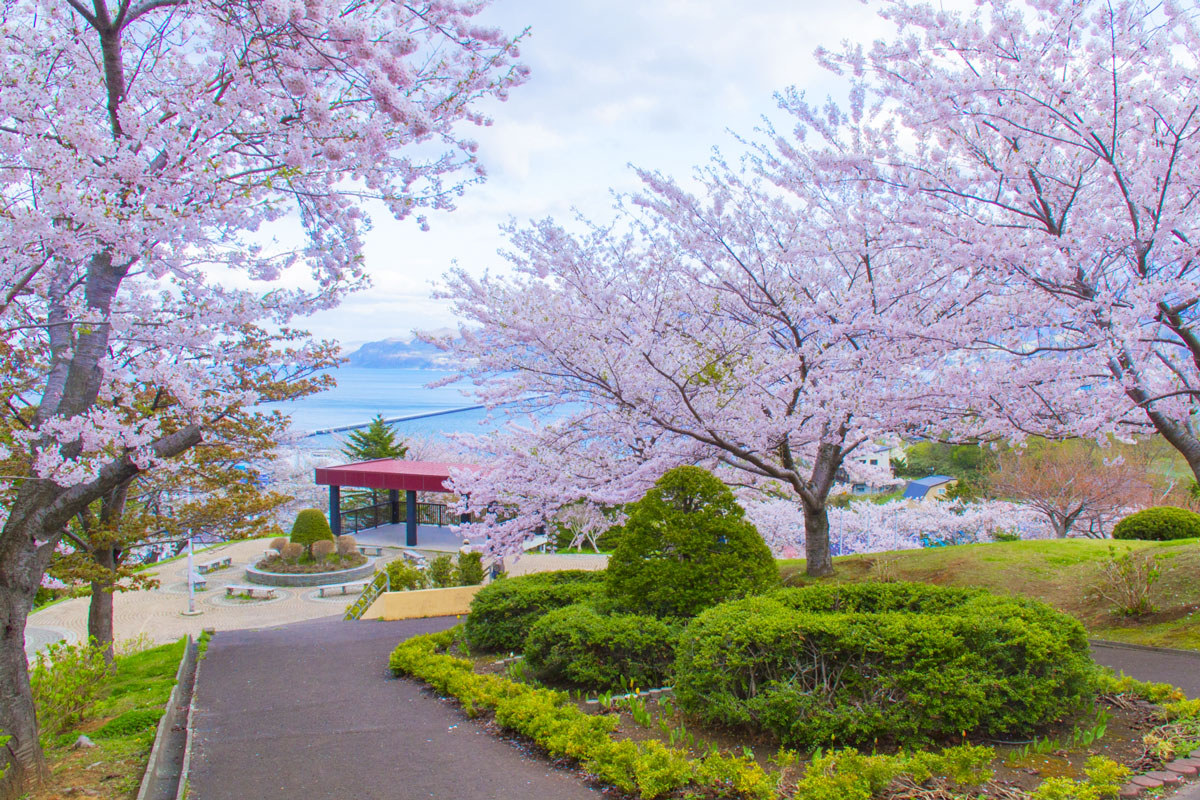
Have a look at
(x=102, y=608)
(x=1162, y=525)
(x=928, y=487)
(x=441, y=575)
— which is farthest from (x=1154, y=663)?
(x=928, y=487)

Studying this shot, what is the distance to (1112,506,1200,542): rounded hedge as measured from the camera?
1320 centimetres

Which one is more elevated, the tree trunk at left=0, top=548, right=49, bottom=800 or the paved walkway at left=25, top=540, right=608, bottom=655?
the tree trunk at left=0, top=548, right=49, bottom=800

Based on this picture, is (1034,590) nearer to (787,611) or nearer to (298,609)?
(787,611)

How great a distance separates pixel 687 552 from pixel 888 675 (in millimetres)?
2547

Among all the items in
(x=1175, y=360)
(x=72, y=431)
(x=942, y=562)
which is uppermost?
(x=1175, y=360)

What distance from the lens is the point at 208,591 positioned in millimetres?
21203

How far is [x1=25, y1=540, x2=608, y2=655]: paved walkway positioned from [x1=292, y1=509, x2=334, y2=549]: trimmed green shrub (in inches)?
76.9

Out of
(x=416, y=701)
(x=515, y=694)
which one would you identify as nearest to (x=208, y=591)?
(x=416, y=701)

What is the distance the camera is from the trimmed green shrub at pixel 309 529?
23000 millimetres

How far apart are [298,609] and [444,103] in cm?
1703

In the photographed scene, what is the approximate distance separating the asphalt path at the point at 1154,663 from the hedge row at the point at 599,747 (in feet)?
13.4

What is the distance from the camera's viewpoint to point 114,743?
20.2ft

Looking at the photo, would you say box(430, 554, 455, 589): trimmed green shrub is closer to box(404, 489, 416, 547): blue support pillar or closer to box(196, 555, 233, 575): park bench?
box(404, 489, 416, 547): blue support pillar

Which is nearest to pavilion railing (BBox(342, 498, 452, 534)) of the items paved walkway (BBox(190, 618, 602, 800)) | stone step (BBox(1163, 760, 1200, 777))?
paved walkway (BBox(190, 618, 602, 800))
